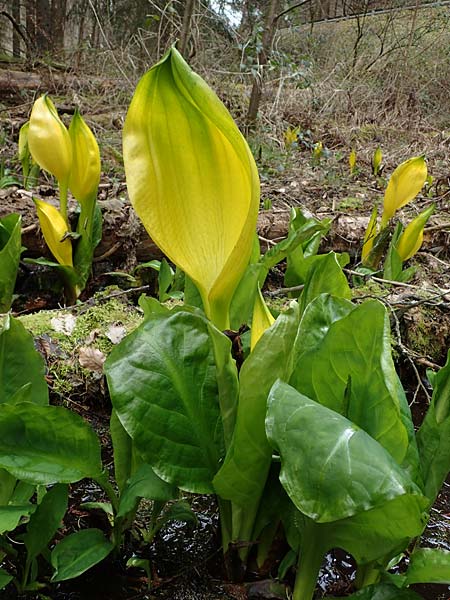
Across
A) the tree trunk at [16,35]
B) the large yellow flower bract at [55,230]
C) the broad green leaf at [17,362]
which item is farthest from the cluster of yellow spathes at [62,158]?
the tree trunk at [16,35]

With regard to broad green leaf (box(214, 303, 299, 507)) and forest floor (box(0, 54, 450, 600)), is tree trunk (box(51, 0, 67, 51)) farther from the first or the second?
broad green leaf (box(214, 303, 299, 507))

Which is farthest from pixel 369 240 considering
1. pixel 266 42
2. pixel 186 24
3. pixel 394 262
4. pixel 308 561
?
pixel 266 42

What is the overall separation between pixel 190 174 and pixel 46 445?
12.8 inches

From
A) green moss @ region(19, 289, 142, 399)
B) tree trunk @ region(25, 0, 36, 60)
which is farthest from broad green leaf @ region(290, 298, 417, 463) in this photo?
tree trunk @ region(25, 0, 36, 60)

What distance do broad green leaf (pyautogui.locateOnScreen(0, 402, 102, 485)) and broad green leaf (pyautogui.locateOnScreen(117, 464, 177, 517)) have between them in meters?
0.05

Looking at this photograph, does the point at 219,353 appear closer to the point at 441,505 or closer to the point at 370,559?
the point at 370,559

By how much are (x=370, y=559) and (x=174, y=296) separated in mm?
895

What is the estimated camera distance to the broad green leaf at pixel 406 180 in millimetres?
1464

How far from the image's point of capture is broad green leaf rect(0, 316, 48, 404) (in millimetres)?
623

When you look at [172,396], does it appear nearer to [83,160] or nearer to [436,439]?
[436,439]

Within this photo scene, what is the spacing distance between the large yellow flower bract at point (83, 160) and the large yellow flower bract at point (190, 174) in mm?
783

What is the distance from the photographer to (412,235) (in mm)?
1552

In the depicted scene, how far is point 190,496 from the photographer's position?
A: 820mm

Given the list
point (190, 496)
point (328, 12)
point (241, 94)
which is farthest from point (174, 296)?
point (328, 12)
